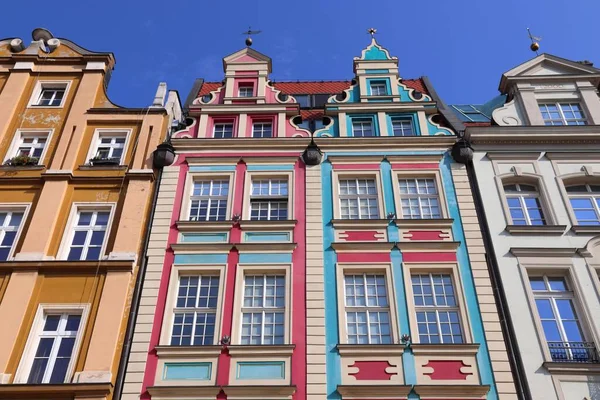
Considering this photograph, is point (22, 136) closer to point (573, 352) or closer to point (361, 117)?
point (361, 117)

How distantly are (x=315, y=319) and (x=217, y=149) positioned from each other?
6452mm

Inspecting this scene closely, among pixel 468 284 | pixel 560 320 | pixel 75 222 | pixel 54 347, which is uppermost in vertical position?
pixel 75 222

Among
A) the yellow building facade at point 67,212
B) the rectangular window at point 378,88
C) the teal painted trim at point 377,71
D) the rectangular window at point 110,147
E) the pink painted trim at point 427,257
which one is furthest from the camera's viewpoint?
the teal painted trim at point 377,71

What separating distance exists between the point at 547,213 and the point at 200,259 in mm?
9024

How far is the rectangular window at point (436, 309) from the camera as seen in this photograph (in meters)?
14.7

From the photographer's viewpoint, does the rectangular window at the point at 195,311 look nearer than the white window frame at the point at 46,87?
Yes

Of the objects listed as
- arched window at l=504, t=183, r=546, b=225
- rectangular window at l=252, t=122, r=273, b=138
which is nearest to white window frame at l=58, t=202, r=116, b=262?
rectangular window at l=252, t=122, r=273, b=138

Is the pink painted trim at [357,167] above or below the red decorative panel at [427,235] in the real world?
above

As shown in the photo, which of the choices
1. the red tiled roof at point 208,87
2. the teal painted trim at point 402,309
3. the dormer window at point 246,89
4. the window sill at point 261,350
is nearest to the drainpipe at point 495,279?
the teal painted trim at point 402,309

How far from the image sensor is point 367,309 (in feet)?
49.9

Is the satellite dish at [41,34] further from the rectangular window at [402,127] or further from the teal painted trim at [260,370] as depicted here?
the teal painted trim at [260,370]

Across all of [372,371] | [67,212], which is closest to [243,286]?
[372,371]

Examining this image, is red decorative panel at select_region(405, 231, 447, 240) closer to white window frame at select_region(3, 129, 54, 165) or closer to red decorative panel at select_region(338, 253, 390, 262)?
red decorative panel at select_region(338, 253, 390, 262)

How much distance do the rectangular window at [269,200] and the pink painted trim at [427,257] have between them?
3.43 meters
